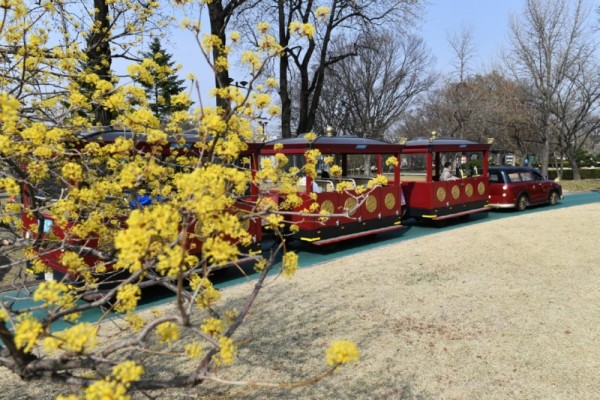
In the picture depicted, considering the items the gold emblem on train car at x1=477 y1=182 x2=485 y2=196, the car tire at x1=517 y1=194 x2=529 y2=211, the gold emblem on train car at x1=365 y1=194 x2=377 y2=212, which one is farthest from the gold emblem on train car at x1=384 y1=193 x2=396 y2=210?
the car tire at x1=517 y1=194 x2=529 y2=211

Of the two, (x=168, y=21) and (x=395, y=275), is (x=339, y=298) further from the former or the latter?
(x=168, y=21)

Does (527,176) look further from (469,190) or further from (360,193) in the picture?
(360,193)

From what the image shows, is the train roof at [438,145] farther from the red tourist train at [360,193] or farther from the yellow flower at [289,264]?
the yellow flower at [289,264]

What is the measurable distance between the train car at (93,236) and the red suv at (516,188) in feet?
36.0

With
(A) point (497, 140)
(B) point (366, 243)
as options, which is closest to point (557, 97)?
(A) point (497, 140)

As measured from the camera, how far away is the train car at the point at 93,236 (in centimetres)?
299

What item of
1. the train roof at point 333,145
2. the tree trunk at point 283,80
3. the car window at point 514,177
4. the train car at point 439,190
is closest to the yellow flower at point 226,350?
the train roof at point 333,145

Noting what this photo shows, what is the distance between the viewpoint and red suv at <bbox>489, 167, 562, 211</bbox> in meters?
16.0

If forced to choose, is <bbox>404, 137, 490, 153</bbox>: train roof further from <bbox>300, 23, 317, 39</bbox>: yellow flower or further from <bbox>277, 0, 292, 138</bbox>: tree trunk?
<bbox>300, 23, 317, 39</bbox>: yellow flower

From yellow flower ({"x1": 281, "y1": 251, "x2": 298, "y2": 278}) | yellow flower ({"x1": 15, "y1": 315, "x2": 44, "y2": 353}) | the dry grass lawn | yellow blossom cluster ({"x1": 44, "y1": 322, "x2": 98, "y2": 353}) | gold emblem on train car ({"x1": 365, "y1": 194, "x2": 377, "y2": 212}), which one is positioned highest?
yellow flower ({"x1": 281, "y1": 251, "x2": 298, "y2": 278})

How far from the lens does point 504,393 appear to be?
4031 millimetres

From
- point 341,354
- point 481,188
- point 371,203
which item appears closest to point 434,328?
point 341,354

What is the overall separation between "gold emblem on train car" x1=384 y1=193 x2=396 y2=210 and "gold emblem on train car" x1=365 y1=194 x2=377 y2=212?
1.40ft

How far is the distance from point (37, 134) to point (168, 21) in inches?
195
